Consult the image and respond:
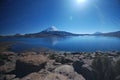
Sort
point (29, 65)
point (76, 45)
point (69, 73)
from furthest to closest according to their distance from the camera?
point (76, 45) < point (29, 65) < point (69, 73)

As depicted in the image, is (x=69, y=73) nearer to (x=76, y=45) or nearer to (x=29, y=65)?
(x=29, y=65)

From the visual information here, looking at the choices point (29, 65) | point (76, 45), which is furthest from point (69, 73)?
point (76, 45)

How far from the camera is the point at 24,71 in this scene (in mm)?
7836

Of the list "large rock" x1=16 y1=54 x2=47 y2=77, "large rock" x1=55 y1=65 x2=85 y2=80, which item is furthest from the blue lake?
"large rock" x1=55 y1=65 x2=85 y2=80

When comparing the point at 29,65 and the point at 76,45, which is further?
the point at 76,45

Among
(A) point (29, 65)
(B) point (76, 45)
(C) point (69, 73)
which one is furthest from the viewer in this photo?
(B) point (76, 45)

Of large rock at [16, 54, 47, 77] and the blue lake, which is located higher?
large rock at [16, 54, 47, 77]

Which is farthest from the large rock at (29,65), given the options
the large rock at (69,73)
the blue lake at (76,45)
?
the blue lake at (76,45)

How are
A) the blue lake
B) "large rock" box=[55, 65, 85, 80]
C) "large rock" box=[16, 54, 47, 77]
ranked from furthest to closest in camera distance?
the blue lake, "large rock" box=[16, 54, 47, 77], "large rock" box=[55, 65, 85, 80]

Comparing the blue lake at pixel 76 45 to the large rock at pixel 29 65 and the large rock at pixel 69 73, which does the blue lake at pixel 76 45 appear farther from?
the large rock at pixel 69 73

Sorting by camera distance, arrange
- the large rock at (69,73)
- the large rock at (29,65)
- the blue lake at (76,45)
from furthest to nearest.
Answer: the blue lake at (76,45)
the large rock at (29,65)
the large rock at (69,73)

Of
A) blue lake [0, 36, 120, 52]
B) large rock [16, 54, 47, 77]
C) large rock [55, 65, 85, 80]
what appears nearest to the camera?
large rock [55, 65, 85, 80]

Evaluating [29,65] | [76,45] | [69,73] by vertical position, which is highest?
[29,65]

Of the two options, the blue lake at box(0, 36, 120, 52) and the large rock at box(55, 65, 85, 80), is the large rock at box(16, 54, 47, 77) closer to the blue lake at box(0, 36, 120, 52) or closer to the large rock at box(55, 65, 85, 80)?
the large rock at box(55, 65, 85, 80)
